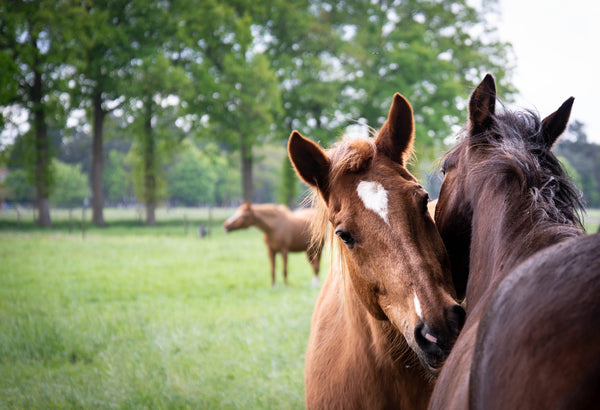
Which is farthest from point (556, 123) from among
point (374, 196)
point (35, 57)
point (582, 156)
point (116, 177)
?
point (116, 177)

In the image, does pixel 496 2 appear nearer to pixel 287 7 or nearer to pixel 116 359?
pixel 287 7

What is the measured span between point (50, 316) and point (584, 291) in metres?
7.15

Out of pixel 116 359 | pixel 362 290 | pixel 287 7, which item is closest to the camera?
pixel 362 290

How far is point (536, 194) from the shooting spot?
4.78 feet

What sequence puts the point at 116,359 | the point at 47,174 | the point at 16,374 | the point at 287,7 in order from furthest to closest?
1. the point at 287,7
2. the point at 47,174
3. the point at 116,359
4. the point at 16,374

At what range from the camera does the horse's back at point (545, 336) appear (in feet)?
2.79

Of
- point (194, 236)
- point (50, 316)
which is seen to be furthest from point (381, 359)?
point (194, 236)

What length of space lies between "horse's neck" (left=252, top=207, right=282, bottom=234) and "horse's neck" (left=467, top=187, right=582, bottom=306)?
1062 centimetres

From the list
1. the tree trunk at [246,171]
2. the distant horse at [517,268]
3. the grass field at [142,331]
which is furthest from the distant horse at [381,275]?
the tree trunk at [246,171]

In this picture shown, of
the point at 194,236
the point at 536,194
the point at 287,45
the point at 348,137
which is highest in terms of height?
the point at 287,45

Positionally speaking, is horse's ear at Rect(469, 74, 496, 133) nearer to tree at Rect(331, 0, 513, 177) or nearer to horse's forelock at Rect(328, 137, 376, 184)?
horse's forelock at Rect(328, 137, 376, 184)

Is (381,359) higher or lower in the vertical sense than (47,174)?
lower

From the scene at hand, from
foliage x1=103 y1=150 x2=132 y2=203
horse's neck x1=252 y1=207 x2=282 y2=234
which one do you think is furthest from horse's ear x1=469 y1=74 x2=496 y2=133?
Answer: foliage x1=103 y1=150 x2=132 y2=203

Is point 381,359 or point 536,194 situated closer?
point 536,194
